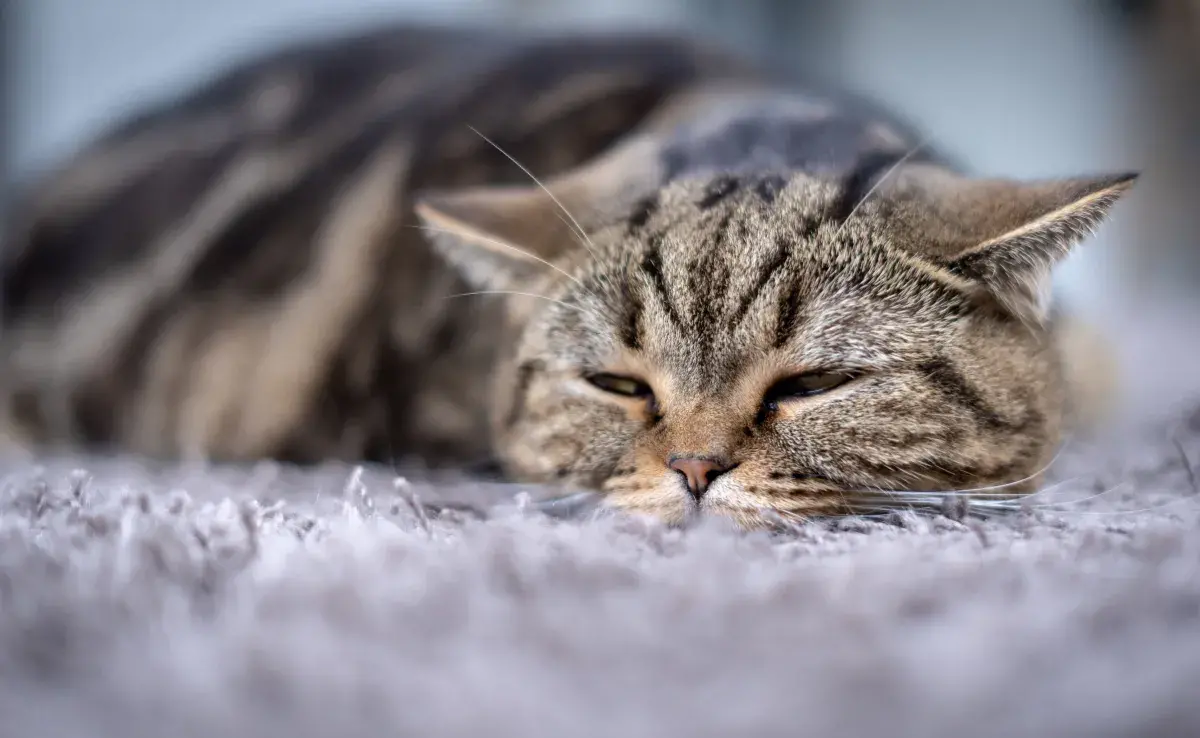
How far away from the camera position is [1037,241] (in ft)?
2.61

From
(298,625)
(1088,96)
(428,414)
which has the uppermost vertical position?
(1088,96)

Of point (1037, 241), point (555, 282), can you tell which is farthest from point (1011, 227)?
point (555, 282)

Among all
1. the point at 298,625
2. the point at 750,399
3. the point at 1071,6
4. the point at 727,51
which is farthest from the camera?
the point at 1071,6

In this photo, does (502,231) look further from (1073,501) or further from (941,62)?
(941,62)

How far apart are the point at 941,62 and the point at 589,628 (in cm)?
255

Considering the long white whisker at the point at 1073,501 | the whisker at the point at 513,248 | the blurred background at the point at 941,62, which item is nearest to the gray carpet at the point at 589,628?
the long white whisker at the point at 1073,501

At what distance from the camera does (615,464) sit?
2.92 ft

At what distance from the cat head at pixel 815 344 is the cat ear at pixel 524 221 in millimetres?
57

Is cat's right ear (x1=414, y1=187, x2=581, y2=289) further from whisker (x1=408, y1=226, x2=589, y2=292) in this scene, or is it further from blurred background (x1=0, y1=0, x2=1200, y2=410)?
blurred background (x1=0, y1=0, x2=1200, y2=410)

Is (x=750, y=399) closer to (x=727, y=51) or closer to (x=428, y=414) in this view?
(x=428, y=414)

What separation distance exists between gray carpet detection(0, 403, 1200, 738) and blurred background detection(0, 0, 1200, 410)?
5.66ft

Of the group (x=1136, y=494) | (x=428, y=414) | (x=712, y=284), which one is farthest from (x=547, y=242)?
(x=1136, y=494)

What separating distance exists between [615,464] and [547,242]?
302 mm

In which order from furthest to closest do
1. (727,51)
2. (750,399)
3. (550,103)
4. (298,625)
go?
(727,51) < (550,103) < (750,399) < (298,625)
